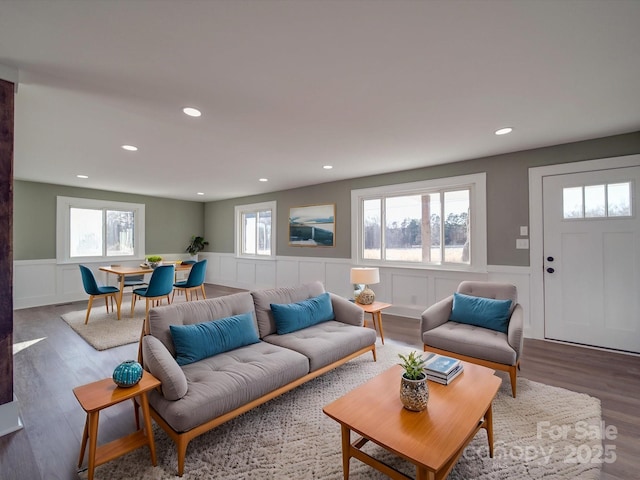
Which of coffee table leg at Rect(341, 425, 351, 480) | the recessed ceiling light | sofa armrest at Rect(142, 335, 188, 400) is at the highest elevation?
the recessed ceiling light

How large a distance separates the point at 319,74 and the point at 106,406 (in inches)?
93.1

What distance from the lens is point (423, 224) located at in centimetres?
483

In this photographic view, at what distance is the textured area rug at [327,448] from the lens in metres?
1.65

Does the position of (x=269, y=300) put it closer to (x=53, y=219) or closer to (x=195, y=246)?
(x=53, y=219)

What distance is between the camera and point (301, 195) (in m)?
6.43

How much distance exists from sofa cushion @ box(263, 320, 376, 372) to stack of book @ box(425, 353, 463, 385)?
0.82 meters

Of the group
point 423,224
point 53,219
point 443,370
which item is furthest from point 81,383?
point 53,219

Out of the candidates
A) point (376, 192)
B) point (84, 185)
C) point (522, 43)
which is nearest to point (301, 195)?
point (376, 192)

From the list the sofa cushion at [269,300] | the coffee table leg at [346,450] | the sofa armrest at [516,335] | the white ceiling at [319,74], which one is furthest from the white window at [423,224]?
the coffee table leg at [346,450]

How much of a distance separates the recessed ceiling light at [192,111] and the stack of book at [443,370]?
110 inches

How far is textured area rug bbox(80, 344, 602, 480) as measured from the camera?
165 centimetres

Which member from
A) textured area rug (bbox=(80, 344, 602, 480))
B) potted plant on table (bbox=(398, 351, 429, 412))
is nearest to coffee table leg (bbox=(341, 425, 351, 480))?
textured area rug (bbox=(80, 344, 602, 480))

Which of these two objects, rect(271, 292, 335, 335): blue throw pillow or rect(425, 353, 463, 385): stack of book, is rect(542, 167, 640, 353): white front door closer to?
rect(425, 353, 463, 385): stack of book

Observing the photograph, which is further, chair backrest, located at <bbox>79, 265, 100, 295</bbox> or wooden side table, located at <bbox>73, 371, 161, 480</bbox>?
chair backrest, located at <bbox>79, 265, 100, 295</bbox>
